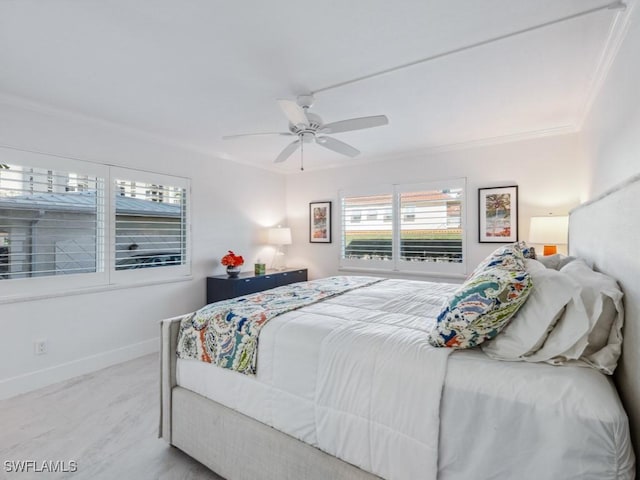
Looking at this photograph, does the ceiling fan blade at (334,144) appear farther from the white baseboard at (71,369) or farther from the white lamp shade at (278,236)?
the white baseboard at (71,369)

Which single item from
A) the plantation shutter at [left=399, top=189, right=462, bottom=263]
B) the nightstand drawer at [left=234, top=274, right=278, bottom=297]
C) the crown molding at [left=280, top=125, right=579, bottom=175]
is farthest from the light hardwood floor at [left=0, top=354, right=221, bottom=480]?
the crown molding at [left=280, top=125, right=579, bottom=175]

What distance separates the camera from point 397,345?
4.49ft

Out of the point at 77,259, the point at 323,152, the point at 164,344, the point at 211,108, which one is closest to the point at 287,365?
the point at 164,344

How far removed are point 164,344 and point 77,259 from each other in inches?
73.0

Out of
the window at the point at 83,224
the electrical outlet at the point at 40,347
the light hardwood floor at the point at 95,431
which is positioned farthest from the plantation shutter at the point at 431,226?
the electrical outlet at the point at 40,347

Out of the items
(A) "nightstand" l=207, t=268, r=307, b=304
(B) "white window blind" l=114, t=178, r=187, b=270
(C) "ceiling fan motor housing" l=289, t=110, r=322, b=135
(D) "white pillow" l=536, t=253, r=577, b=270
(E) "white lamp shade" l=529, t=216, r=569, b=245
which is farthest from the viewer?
(A) "nightstand" l=207, t=268, r=307, b=304

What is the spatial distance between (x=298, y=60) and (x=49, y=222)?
2670 millimetres

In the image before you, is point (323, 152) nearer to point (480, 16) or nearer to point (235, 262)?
point (235, 262)

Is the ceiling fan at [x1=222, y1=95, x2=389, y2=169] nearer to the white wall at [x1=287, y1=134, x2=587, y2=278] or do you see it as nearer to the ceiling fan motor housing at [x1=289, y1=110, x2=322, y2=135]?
the ceiling fan motor housing at [x1=289, y1=110, x2=322, y2=135]

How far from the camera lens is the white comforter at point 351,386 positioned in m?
1.20

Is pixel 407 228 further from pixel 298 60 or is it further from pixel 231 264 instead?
pixel 298 60

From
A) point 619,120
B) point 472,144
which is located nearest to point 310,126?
point 619,120

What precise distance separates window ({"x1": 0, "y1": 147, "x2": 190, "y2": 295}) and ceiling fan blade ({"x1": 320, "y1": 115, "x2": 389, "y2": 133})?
2324 millimetres

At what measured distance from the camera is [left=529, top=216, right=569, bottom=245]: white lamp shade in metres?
3.13
